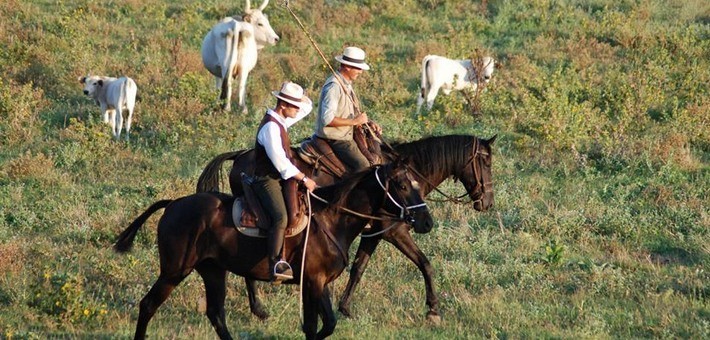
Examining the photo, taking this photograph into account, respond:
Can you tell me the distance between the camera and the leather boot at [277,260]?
335 inches

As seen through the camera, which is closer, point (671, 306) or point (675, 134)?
point (671, 306)

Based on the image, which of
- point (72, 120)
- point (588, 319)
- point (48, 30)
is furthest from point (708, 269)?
point (48, 30)

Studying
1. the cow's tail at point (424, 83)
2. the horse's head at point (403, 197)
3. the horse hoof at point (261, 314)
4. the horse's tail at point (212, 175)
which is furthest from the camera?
the cow's tail at point (424, 83)

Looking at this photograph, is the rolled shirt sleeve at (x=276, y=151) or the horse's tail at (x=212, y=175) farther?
the horse's tail at (x=212, y=175)

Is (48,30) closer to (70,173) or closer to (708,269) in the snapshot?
(70,173)

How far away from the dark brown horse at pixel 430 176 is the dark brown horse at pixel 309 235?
60.5 inches

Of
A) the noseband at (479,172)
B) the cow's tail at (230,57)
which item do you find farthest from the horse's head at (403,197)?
the cow's tail at (230,57)

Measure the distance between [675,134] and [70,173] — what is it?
9430mm

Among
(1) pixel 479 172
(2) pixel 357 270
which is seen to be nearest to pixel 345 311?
(2) pixel 357 270

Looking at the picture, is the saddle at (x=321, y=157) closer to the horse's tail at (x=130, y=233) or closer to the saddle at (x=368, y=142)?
the saddle at (x=368, y=142)

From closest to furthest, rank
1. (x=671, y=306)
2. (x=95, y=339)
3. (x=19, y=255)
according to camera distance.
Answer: (x=95, y=339)
(x=671, y=306)
(x=19, y=255)

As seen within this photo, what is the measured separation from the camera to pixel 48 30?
22969mm

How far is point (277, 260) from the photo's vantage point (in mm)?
8570

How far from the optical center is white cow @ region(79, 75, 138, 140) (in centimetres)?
1783
